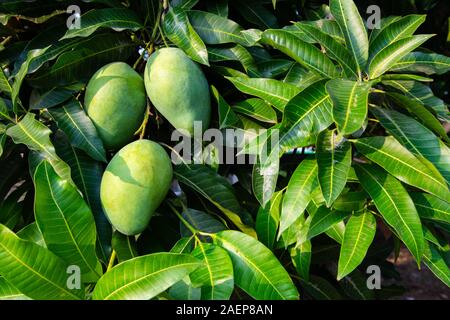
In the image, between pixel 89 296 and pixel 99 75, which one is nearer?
pixel 89 296

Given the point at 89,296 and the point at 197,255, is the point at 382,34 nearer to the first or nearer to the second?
the point at 197,255

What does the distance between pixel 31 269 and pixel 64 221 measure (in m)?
0.11

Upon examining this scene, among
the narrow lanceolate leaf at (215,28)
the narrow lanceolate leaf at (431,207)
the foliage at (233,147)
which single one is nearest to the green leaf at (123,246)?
the foliage at (233,147)

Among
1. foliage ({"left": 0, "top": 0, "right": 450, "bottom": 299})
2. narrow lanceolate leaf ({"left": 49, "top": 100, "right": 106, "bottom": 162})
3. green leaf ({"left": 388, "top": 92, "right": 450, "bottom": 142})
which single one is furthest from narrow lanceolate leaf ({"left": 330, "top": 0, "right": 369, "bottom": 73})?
narrow lanceolate leaf ({"left": 49, "top": 100, "right": 106, "bottom": 162})

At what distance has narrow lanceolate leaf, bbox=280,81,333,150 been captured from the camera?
874 mm

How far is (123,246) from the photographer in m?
0.99

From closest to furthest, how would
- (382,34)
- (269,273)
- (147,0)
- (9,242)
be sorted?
1. (9,242)
2. (269,273)
3. (382,34)
4. (147,0)

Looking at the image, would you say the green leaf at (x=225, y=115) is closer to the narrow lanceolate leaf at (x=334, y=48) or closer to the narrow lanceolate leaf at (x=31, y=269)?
the narrow lanceolate leaf at (x=334, y=48)

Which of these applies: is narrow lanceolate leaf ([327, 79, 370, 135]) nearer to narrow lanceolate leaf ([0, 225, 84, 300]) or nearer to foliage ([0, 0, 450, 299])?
foliage ([0, 0, 450, 299])

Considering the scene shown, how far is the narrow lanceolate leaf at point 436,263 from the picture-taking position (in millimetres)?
948

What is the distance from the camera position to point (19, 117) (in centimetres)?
104
